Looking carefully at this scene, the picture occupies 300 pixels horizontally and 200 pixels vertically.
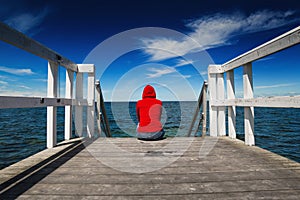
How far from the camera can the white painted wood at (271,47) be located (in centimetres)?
191

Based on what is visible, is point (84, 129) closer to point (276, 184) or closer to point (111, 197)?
point (111, 197)

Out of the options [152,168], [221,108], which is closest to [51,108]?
[152,168]

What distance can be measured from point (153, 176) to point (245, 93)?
7.51ft

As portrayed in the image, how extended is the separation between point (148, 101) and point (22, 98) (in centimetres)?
237

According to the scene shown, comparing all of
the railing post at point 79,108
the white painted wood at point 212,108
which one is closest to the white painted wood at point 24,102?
the railing post at point 79,108

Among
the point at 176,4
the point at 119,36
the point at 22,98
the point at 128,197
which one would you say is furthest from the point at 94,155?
the point at 176,4

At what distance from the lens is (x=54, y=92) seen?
3.10 meters

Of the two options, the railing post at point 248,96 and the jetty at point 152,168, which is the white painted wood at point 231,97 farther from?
the railing post at point 248,96

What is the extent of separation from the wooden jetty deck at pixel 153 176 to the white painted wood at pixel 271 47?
138 cm

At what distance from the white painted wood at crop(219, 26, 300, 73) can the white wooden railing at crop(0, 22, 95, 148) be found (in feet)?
9.21

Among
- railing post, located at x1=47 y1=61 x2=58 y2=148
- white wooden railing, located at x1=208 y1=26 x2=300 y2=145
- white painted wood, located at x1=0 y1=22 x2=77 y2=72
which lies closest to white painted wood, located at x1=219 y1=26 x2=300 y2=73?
white wooden railing, located at x1=208 y1=26 x2=300 y2=145

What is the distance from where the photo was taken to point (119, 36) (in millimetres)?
6414

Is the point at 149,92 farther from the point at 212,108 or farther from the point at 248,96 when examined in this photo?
the point at 248,96

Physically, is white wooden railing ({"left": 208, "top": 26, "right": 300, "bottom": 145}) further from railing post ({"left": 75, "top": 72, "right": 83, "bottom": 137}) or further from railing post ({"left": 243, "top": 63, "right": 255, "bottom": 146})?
railing post ({"left": 75, "top": 72, "right": 83, "bottom": 137})
